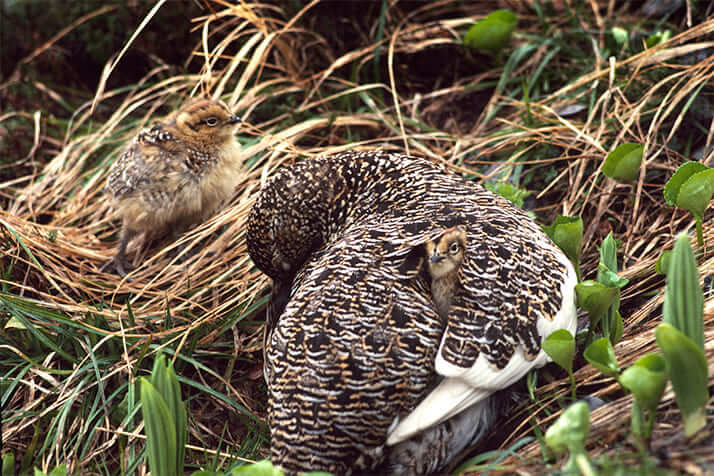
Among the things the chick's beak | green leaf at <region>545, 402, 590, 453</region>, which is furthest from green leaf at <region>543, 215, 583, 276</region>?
green leaf at <region>545, 402, 590, 453</region>

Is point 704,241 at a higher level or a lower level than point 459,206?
lower

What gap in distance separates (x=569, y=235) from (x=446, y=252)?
760mm

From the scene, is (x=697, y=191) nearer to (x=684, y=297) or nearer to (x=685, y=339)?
(x=684, y=297)

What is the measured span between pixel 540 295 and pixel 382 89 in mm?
2583

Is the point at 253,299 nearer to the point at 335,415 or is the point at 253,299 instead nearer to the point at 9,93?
the point at 335,415

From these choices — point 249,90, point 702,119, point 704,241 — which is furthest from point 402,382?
point 249,90

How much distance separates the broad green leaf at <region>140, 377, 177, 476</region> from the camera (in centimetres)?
210

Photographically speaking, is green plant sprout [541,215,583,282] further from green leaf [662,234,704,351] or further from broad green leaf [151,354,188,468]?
broad green leaf [151,354,188,468]

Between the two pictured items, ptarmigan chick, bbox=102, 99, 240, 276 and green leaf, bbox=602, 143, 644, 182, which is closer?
green leaf, bbox=602, 143, 644, 182

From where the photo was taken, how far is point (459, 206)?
275 centimetres

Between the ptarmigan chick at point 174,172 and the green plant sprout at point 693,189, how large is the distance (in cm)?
215

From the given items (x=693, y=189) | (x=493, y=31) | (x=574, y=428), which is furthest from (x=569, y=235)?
(x=493, y=31)

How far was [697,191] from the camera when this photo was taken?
2.60 meters

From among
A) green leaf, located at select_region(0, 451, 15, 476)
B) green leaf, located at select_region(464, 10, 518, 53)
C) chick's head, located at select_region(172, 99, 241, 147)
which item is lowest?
green leaf, located at select_region(0, 451, 15, 476)
